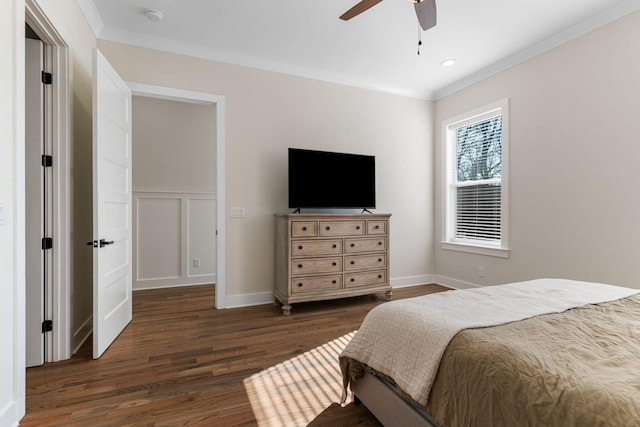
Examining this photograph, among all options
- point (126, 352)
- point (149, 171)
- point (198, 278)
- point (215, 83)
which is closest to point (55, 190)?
point (126, 352)

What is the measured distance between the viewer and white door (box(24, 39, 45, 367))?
2164 mm

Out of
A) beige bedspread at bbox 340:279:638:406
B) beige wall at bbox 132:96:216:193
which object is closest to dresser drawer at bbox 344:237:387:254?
beige bedspread at bbox 340:279:638:406

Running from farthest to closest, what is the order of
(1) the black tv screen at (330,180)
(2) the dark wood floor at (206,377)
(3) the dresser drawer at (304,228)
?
(1) the black tv screen at (330,180) → (3) the dresser drawer at (304,228) → (2) the dark wood floor at (206,377)

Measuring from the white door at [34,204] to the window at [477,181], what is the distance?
429 centimetres

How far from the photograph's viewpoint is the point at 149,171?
4.52 m

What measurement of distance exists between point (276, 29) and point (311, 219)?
1.88 m

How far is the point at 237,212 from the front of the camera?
3.53m

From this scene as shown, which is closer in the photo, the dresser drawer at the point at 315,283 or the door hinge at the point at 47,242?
the door hinge at the point at 47,242

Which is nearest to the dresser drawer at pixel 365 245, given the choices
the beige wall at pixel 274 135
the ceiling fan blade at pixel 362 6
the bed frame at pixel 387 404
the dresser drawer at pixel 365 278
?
the dresser drawer at pixel 365 278

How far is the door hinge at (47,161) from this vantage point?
2195 millimetres

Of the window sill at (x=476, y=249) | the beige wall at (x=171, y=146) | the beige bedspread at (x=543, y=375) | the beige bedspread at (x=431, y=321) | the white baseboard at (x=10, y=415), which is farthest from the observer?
the beige wall at (x=171, y=146)

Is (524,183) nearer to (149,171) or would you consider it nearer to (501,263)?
(501,263)

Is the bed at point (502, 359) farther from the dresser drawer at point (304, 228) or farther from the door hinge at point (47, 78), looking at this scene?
the door hinge at point (47, 78)

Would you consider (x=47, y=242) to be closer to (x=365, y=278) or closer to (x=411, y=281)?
(x=365, y=278)
